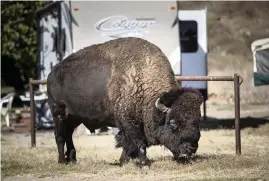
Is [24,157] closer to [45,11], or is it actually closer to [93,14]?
[93,14]

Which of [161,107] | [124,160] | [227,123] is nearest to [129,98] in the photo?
[161,107]

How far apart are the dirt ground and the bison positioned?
1.21ft

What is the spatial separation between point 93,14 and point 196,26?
2.99 m

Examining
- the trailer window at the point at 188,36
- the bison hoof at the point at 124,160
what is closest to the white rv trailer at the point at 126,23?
the trailer window at the point at 188,36

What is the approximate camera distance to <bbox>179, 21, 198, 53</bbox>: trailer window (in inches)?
662

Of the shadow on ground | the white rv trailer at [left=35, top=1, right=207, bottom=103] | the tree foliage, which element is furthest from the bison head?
the tree foliage

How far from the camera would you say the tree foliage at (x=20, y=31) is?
23.9 m

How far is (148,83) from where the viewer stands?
9.32 meters

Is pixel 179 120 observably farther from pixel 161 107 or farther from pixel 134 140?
pixel 134 140

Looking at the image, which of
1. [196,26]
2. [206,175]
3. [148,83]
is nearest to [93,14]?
[196,26]

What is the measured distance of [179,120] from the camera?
8.87 m

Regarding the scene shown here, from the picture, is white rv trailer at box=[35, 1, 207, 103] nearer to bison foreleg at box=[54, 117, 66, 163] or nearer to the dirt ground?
the dirt ground

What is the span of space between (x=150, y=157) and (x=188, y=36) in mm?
6769

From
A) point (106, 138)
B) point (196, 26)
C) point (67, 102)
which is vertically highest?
point (196, 26)
